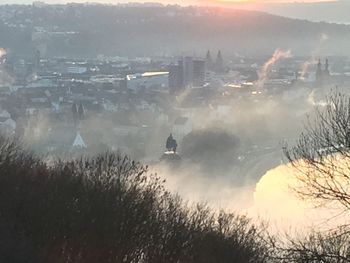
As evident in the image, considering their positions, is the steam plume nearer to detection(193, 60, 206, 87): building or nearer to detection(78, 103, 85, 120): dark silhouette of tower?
detection(193, 60, 206, 87): building

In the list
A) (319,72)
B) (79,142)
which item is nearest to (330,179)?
(79,142)

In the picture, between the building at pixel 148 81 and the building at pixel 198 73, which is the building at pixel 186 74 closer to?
the building at pixel 198 73

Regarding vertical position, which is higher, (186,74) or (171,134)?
(186,74)

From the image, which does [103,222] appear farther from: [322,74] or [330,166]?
[322,74]

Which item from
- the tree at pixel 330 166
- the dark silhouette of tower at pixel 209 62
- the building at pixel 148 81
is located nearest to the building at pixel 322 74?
the dark silhouette of tower at pixel 209 62

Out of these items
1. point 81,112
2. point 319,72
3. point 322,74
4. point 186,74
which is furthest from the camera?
point 186,74

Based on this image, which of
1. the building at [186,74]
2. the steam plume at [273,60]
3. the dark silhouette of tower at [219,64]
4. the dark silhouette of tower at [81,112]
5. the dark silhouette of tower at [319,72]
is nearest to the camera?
the dark silhouette of tower at [81,112]

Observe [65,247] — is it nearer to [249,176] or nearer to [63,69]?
[249,176]

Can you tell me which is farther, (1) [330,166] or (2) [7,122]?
(2) [7,122]
